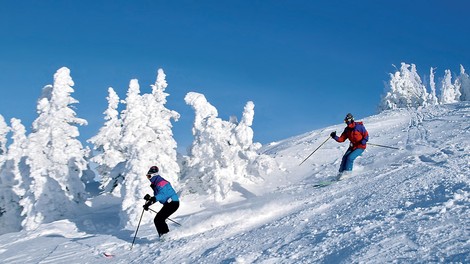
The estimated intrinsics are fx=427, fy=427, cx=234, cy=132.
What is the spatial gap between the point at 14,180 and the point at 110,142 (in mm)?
7405

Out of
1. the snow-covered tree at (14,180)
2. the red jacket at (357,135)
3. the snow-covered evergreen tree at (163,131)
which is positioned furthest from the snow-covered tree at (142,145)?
the red jacket at (357,135)

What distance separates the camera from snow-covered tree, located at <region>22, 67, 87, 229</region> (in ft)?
84.8

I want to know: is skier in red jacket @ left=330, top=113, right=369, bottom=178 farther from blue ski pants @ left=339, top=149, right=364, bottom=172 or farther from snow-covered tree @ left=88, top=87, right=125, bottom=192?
snow-covered tree @ left=88, top=87, right=125, bottom=192

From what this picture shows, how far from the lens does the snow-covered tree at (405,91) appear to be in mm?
64875

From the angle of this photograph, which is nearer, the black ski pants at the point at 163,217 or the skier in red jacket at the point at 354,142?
the black ski pants at the point at 163,217

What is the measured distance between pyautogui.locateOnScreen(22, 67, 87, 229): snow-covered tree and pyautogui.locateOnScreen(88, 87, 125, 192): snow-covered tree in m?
3.80

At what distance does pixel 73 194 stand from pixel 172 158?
6979 mm

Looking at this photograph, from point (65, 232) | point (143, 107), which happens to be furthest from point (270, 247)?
point (143, 107)

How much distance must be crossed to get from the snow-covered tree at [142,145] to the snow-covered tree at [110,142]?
524 centimetres

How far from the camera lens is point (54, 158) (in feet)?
87.6

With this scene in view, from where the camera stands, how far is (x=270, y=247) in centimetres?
830

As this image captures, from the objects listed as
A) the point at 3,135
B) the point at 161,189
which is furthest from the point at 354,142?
the point at 3,135

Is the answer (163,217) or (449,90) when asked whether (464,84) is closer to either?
(449,90)

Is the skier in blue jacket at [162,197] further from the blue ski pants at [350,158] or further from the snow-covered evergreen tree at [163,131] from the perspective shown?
the snow-covered evergreen tree at [163,131]
